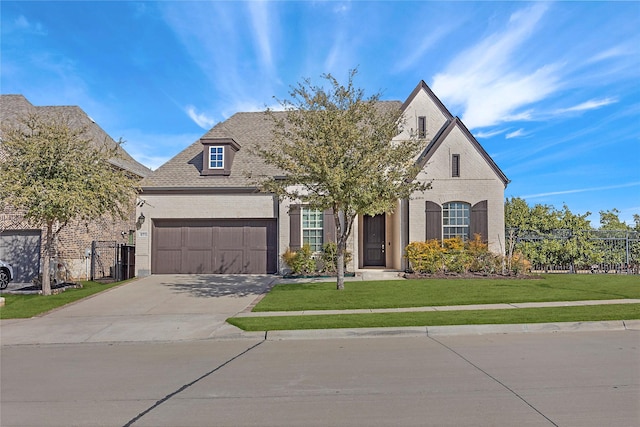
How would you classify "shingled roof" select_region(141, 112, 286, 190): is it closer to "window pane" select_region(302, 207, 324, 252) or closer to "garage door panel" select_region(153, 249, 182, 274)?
"window pane" select_region(302, 207, 324, 252)

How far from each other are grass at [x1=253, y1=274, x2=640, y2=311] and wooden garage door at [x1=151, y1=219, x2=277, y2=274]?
3.91 metres

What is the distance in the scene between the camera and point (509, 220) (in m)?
22.0

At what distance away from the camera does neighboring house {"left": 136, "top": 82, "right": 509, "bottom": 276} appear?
18094 millimetres

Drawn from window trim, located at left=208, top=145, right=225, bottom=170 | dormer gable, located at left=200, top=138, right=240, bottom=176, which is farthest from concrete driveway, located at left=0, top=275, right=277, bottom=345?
window trim, located at left=208, top=145, right=225, bottom=170

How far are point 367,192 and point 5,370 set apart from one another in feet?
27.3

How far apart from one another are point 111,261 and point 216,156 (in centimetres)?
686

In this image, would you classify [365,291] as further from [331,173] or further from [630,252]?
[630,252]

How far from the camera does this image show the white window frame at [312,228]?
18.3m

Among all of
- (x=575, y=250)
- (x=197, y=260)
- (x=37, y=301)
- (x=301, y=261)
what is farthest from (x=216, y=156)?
(x=575, y=250)

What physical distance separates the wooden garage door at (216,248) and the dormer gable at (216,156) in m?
2.15

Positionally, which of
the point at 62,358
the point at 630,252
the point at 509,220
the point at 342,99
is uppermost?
the point at 342,99

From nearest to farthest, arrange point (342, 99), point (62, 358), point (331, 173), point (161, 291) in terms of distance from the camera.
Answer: point (62, 358), point (331, 173), point (342, 99), point (161, 291)

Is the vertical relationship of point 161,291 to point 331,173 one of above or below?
below

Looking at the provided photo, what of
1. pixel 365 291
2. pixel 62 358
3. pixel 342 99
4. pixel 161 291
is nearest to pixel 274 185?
pixel 342 99
